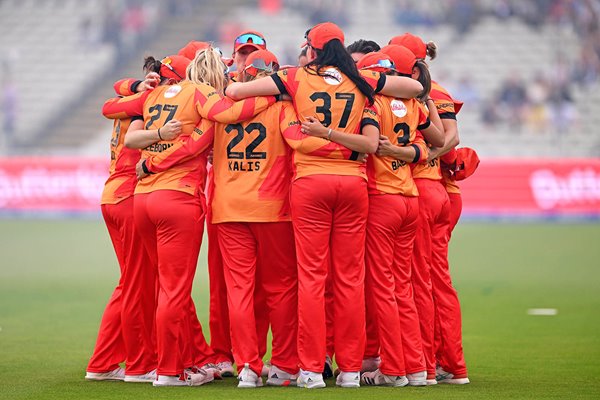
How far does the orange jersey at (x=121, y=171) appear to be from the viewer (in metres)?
7.77

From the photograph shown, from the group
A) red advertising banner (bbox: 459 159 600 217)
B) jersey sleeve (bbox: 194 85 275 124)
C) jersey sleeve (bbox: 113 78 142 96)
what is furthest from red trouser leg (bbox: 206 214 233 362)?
red advertising banner (bbox: 459 159 600 217)

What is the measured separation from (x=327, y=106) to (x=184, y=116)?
102 centimetres

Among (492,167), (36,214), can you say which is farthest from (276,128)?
(36,214)

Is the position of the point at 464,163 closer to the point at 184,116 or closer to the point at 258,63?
the point at 258,63

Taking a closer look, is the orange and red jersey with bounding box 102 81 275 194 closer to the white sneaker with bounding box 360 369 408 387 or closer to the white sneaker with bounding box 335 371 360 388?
the white sneaker with bounding box 335 371 360 388

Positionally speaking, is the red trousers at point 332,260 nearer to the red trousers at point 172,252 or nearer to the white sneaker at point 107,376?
the red trousers at point 172,252

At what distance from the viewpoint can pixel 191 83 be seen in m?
7.50

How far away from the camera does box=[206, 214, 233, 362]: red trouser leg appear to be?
25.7 ft

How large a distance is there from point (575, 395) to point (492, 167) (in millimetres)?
16563

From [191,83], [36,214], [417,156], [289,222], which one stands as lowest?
[36,214]

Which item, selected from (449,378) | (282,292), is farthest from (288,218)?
(449,378)

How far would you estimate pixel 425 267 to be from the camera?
25.2 feet

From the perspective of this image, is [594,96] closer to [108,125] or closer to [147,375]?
[108,125]

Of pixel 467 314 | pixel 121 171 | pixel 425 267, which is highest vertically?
pixel 121 171
